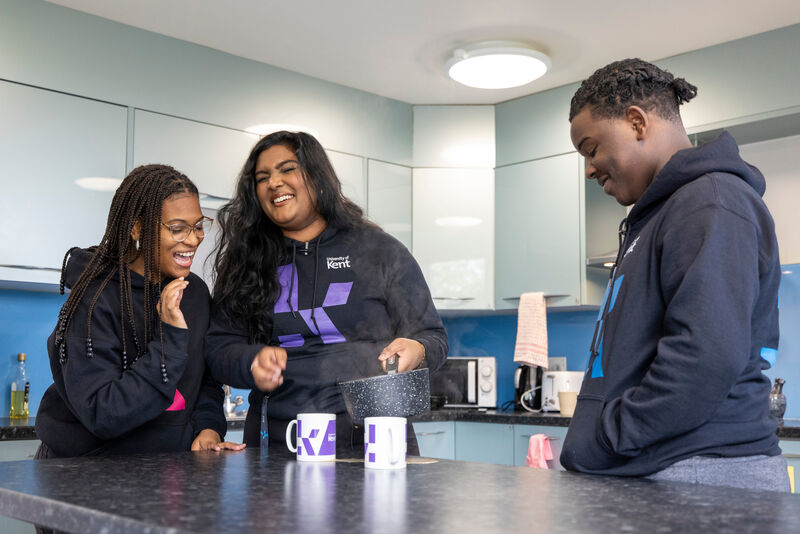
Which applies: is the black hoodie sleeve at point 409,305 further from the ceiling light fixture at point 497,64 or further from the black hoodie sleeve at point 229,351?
the ceiling light fixture at point 497,64

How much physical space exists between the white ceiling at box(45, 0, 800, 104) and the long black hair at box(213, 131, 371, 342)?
138cm

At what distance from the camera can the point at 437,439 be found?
146 inches

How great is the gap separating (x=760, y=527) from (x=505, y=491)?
31 centimetres

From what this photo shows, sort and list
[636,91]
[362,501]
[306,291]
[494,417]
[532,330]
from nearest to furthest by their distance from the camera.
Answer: [362,501]
[636,91]
[306,291]
[494,417]
[532,330]

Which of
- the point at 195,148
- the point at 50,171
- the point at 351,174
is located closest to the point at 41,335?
the point at 50,171

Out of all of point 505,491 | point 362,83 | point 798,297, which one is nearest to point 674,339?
point 505,491

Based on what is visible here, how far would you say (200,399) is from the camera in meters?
1.65

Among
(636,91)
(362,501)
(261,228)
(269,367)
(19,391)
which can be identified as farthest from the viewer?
(19,391)

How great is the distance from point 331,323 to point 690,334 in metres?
0.81

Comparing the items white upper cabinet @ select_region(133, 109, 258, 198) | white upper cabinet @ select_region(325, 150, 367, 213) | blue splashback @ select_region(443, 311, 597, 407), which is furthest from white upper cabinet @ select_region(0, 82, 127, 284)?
blue splashback @ select_region(443, 311, 597, 407)

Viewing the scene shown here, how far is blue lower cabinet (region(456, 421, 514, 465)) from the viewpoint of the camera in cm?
361

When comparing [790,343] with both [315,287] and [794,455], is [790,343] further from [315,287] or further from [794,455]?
[315,287]

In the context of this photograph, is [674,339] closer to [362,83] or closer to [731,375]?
[731,375]

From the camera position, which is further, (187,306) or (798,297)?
(798,297)
